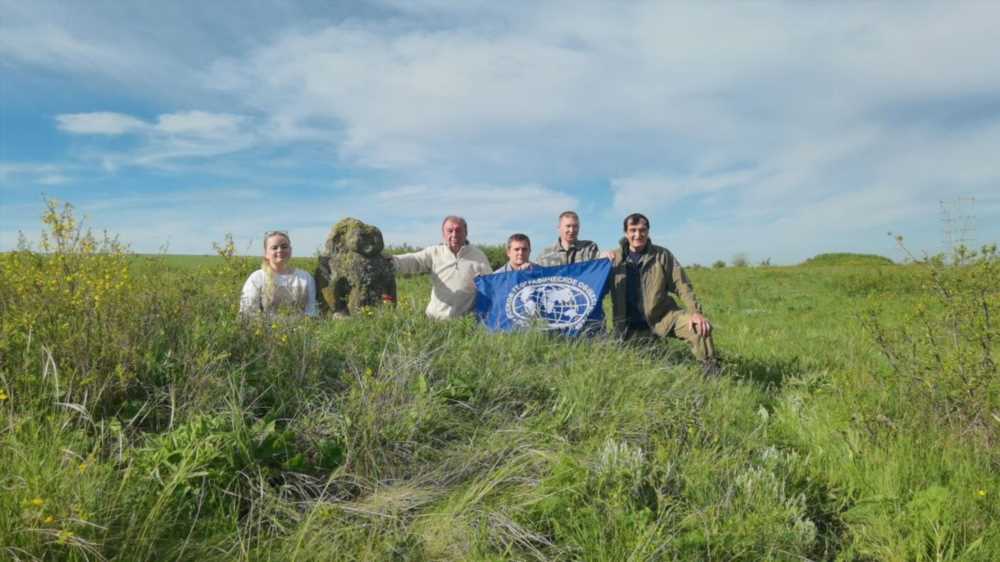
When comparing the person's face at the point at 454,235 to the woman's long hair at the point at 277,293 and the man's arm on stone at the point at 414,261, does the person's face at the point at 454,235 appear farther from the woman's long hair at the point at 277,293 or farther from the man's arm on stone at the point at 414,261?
the woman's long hair at the point at 277,293

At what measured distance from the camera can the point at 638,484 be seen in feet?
10.8

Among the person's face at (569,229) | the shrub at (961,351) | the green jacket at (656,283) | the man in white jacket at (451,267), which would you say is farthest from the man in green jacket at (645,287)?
the shrub at (961,351)

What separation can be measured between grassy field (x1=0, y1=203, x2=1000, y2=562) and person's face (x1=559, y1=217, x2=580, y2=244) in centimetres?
268

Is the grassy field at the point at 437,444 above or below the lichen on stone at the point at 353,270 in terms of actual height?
below

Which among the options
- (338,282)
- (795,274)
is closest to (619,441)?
(338,282)

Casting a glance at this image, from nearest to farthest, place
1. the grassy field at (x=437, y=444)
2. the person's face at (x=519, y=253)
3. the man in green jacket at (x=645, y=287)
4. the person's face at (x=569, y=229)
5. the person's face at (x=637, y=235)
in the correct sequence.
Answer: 1. the grassy field at (x=437, y=444)
2. the man in green jacket at (x=645, y=287)
3. the person's face at (x=637, y=235)
4. the person's face at (x=519, y=253)
5. the person's face at (x=569, y=229)

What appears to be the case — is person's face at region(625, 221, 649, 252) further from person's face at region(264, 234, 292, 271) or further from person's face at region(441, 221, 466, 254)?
→ person's face at region(264, 234, 292, 271)

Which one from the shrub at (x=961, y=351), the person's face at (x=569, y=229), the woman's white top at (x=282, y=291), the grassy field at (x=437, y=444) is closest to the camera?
the grassy field at (x=437, y=444)

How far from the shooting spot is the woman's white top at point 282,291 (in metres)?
6.29

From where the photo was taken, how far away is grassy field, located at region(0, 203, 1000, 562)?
2.94m

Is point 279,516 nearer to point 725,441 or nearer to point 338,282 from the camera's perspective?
point 725,441

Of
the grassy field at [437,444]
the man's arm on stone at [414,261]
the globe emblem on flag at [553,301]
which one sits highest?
the man's arm on stone at [414,261]

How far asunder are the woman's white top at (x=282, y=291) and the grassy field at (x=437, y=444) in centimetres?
70

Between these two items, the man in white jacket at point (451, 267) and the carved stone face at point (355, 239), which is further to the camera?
the man in white jacket at point (451, 267)
